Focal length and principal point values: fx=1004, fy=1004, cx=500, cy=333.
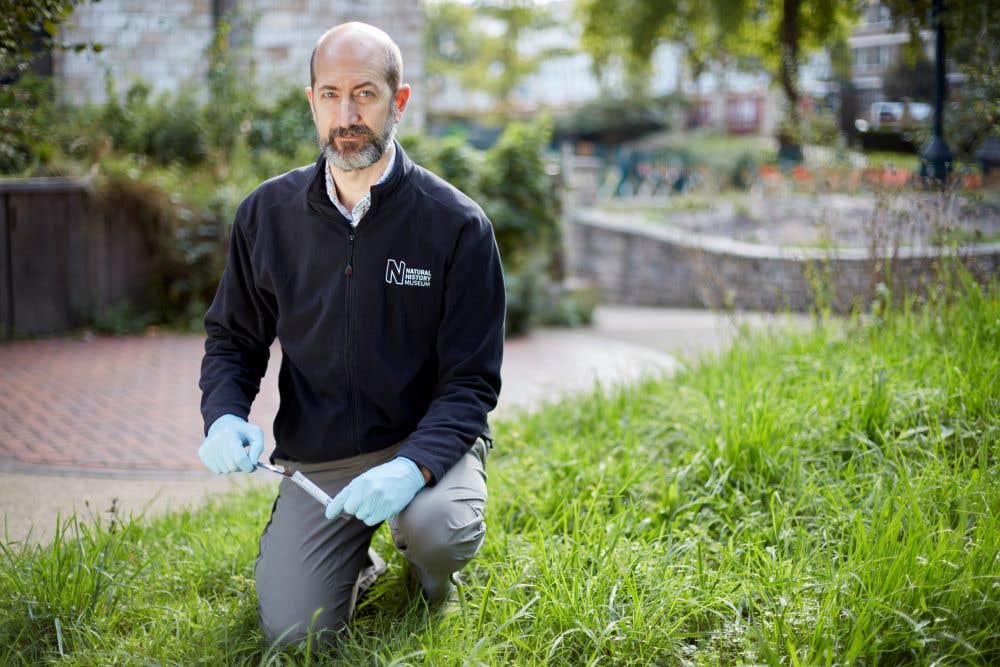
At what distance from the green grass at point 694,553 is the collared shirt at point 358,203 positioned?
1101mm

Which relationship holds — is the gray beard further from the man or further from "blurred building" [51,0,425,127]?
"blurred building" [51,0,425,127]

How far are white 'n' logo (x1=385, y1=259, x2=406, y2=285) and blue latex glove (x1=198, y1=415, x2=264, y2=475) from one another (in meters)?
0.55

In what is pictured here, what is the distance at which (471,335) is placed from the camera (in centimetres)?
290

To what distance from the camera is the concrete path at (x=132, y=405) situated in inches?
167

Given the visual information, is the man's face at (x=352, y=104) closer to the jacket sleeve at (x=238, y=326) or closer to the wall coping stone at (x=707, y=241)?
the jacket sleeve at (x=238, y=326)

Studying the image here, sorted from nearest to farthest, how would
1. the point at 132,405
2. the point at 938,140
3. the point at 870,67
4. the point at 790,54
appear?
1. the point at 132,405
2. the point at 938,140
3. the point at 790,54
4. the point at 870,67

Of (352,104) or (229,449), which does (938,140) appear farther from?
(229,449)

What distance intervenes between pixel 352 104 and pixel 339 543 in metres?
1.25

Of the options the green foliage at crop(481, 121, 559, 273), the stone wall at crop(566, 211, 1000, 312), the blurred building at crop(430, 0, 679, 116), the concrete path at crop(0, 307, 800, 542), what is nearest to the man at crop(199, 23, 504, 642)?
the concrete path at crop(0, 307, 800, 542)

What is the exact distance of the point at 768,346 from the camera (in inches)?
194

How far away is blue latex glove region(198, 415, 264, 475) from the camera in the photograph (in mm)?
2682

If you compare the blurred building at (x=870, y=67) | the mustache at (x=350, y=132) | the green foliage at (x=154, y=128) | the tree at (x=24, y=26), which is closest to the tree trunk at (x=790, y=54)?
the blurred building at (x=870, y=67)

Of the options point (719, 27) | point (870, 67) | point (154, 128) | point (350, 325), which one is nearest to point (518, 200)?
point (154, 128)

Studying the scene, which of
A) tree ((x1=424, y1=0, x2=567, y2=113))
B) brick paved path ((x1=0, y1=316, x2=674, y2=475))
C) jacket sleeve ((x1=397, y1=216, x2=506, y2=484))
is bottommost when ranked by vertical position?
brick paved path ((x1=0, y1=316, x2=674, y2=475))
